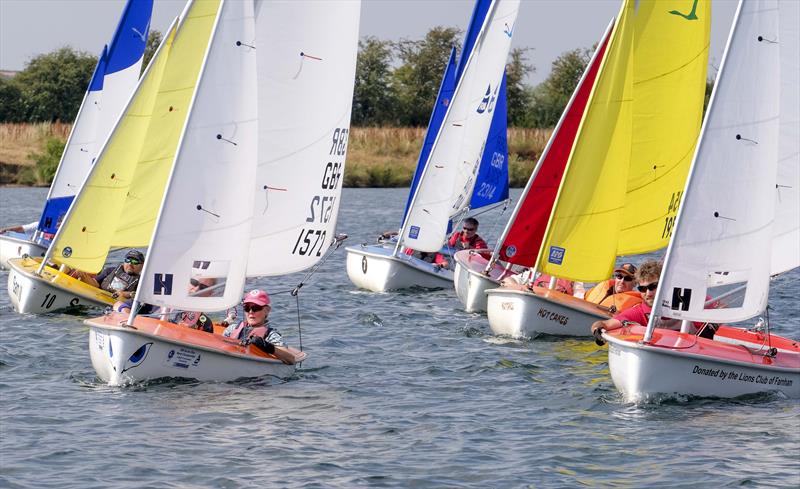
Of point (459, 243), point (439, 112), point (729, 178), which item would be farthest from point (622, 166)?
point (439, 112)

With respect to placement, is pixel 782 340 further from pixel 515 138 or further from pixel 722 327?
pixel 515 138

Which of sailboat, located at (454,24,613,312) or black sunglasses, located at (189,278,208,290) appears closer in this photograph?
black sunglasses, located at (189,278,208,290)

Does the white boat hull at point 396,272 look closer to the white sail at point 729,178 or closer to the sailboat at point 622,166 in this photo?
the sailboat at point 622,166

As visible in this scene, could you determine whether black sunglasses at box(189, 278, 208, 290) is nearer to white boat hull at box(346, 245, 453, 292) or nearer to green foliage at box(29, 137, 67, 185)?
white boat hull at box(346, 245, 453, 292)

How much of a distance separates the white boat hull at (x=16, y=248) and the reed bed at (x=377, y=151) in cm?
3491

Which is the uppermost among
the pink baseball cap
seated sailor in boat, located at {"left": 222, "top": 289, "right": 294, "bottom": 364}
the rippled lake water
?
the pink baseball cap

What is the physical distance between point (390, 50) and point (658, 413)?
8360 centimetres

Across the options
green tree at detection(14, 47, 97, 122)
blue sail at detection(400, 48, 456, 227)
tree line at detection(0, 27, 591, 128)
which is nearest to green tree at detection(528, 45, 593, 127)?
tree line at detection(0, 27, 591, 128)

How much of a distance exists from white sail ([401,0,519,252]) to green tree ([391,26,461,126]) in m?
62.3

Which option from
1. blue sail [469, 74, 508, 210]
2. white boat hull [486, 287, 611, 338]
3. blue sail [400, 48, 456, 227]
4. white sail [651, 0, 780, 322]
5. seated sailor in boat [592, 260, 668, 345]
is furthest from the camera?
blue sail [400, 48, 456, 227]

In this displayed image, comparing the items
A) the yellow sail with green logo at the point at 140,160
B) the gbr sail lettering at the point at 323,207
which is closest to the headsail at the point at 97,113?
the yellow sail with green logo at the point at 140,160

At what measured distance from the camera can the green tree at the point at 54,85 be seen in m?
79.2

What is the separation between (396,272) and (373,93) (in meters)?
65.3

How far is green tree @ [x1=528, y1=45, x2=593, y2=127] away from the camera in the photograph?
84.1 meters
